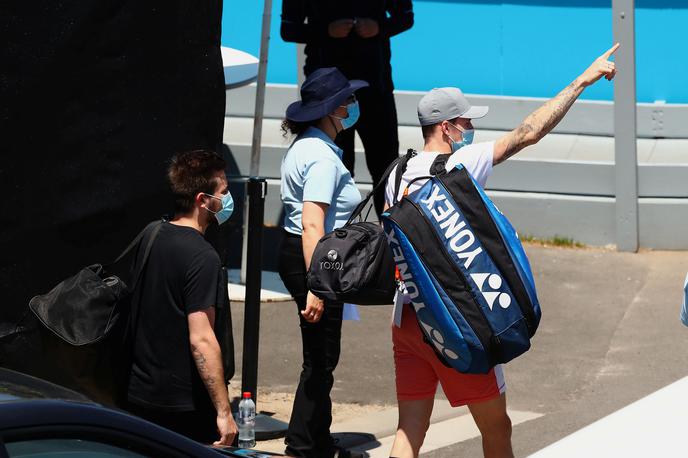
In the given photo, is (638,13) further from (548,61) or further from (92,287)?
(92,287)

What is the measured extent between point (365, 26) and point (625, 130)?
2.65m

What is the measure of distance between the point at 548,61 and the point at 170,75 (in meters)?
6.08

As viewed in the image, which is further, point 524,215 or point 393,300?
point 524,215

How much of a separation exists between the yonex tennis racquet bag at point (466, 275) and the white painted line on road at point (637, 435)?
85 cm

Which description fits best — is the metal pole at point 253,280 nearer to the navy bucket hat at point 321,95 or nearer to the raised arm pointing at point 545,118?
the navy bucket hat at point 321,95

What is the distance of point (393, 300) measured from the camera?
472cm

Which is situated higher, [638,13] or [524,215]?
[638,13]

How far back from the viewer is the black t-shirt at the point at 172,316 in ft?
14.9

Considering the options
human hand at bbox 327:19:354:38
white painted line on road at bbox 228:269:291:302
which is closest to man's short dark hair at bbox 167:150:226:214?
human hand at bbox 327:19:354:38

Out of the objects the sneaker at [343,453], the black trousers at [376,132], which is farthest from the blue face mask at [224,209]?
the black trousers at [376,132]

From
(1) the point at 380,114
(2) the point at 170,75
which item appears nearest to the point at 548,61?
(1) the point at 380,114

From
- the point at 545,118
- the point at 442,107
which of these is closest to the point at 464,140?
the point at 442,107

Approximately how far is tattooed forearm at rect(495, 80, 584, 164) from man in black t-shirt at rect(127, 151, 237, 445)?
4.03ft

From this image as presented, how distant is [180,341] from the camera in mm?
4598
